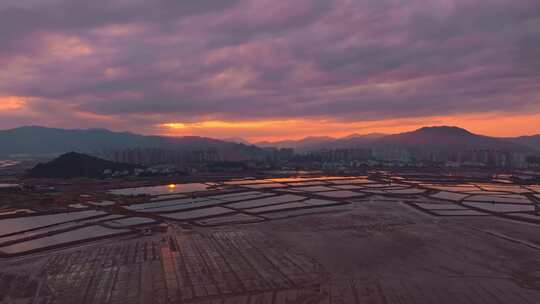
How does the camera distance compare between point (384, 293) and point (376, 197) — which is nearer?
point (384, 293)

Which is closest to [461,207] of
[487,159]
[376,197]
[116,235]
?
[376,197]

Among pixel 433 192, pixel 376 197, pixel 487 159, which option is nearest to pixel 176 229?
pixel 376 197

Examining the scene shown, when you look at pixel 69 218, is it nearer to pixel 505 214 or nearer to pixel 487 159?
pixel 505 214

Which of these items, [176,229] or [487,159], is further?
[487,159]

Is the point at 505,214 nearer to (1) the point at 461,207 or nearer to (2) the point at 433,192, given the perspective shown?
(1) the point at 461,207

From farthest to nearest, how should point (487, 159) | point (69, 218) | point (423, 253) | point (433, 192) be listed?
1. point (487, 159)
2. point (433, 192)
3. point (69, 218)
4. point (423, 253)

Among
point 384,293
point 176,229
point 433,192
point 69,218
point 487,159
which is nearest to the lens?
point 384,293

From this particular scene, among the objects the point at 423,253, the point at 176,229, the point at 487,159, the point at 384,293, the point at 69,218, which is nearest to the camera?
the point at 384,293
